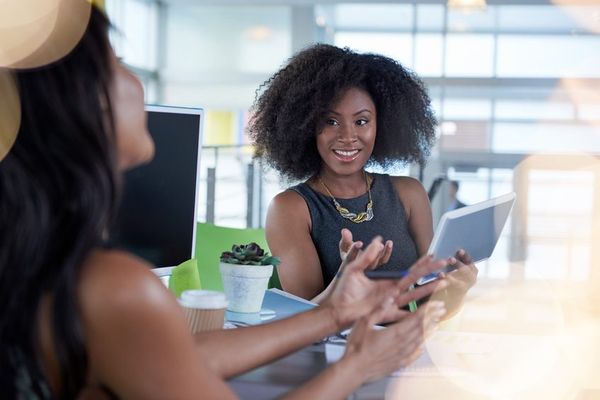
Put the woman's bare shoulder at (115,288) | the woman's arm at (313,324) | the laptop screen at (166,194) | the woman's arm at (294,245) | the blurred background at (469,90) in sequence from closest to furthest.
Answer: the woman's bare shoulder at (115,288), the woman's arm at (313,324), the laptop screen at (166,194), the woman's arm at (294,245), the blurred background at (469,90)

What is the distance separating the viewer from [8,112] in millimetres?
940

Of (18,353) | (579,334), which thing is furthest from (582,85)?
(18,353)

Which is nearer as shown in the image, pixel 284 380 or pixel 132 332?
pixel 132 332

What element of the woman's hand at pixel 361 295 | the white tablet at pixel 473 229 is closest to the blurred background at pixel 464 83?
the white tablet at pixel 473 229

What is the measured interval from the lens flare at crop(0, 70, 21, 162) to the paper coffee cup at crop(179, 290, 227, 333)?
660 mm

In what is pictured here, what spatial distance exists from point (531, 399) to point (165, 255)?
0.87 meters

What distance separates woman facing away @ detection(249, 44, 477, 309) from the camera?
252 centimetres

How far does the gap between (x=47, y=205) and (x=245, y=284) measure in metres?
0.99

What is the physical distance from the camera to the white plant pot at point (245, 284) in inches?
72.1

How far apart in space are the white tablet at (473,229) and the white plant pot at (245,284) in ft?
1.20

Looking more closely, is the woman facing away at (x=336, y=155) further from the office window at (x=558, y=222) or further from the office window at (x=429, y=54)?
the office window at (x=429, y=54)

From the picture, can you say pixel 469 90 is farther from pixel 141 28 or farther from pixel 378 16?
Answer: pixel 141 28

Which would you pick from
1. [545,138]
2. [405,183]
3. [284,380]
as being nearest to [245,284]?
[284,380]

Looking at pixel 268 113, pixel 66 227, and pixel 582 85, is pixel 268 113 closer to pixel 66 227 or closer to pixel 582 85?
pixel 66 227
